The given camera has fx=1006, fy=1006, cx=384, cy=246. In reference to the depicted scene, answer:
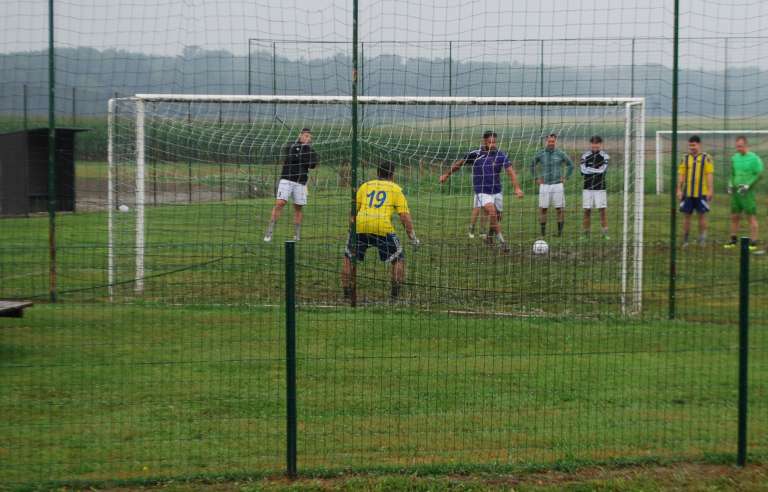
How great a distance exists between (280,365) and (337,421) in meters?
1.67

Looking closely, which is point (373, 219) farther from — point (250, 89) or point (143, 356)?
point (143, 356)

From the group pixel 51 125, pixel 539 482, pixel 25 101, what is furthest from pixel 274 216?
pixel 539 482

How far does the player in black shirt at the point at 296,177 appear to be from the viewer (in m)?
13.0

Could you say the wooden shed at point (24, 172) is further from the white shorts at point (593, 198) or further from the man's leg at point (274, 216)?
the white shorts at point (593, 198)

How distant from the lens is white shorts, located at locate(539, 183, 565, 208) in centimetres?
1406

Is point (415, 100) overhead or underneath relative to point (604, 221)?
overhead

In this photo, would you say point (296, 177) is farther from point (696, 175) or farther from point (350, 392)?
point (696, 175)

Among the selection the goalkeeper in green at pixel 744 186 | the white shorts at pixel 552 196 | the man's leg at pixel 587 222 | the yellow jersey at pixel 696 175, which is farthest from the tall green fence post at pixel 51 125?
the goalkeeper in green at pixel 744 186

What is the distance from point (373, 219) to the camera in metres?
12.0

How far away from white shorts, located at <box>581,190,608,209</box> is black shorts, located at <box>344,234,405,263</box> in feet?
Result: 11.8

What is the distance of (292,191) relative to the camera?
13.5m

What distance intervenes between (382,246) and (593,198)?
12.9 ft

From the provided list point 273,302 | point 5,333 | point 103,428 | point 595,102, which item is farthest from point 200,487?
point 595,102

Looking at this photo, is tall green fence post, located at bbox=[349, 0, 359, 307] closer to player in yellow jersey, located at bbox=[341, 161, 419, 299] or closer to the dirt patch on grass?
player in yellow jersey, located at bbox=[341, 161, 419, 299]
